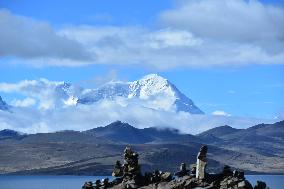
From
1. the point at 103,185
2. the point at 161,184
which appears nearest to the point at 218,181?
the point at 161,184

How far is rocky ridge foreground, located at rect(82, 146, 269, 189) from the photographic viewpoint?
98.6 meters

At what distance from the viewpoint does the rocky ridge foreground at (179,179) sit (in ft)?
324

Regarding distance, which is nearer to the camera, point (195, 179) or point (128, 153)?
point (195, 179)

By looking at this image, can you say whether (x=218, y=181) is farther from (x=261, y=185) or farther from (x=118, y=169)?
(x=118, y=169)

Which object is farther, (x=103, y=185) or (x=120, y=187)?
(x=103, y=185)

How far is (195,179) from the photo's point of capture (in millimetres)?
101938

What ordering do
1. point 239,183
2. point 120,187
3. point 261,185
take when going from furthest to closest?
point 120,187 → point 261,185 → point 239,183

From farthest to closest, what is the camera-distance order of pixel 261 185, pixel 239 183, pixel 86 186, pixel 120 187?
pixel 86 186
pixel 120 187
pixel 261 185
pixel 239 183

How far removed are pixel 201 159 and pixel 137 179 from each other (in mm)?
13498

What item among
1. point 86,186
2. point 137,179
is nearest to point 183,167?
point 137,179

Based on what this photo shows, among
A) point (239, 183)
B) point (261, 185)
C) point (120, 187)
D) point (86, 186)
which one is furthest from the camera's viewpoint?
point (86, 186)

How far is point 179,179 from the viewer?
104375 mm

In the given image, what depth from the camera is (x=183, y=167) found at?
115750 mm

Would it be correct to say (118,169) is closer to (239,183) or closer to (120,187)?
(120,187)
